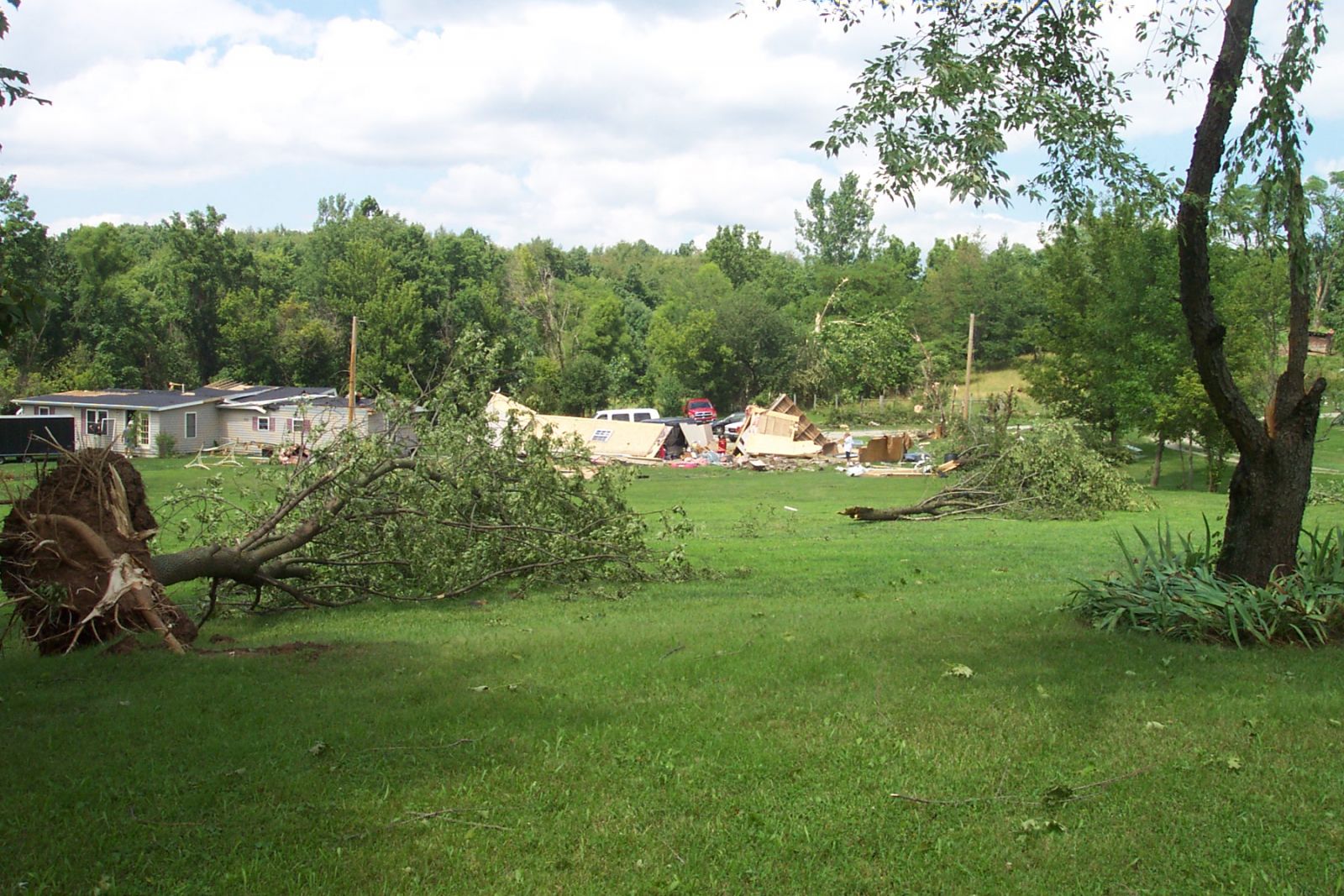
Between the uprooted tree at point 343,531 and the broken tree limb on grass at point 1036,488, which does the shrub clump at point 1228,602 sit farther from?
the broken tree limb on grass at point 1036,488

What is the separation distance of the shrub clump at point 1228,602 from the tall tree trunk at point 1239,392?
201 millimetres

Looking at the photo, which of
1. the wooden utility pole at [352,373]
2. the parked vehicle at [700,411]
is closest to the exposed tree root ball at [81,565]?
the wooden utility pole at [352,373]

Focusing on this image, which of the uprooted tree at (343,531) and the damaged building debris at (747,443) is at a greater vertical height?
the uprooted tree at (343,531)

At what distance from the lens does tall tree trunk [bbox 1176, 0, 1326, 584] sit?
286 inches

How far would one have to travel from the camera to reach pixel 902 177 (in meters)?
6.91

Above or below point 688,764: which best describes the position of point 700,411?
below

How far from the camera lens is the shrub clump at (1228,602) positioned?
7.10m

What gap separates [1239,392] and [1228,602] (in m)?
1.41

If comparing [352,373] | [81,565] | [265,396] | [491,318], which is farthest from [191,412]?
[81,565]

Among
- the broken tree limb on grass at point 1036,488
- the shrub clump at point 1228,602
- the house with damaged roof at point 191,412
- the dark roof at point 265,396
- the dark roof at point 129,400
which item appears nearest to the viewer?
the shrub clump at point 1228,602

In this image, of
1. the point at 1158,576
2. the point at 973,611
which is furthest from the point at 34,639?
the point at 1158,576

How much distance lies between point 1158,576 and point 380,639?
226 inches

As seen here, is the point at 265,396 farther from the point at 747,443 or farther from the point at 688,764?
the point at 688,764

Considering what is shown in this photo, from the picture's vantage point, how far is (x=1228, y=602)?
7.21 m
